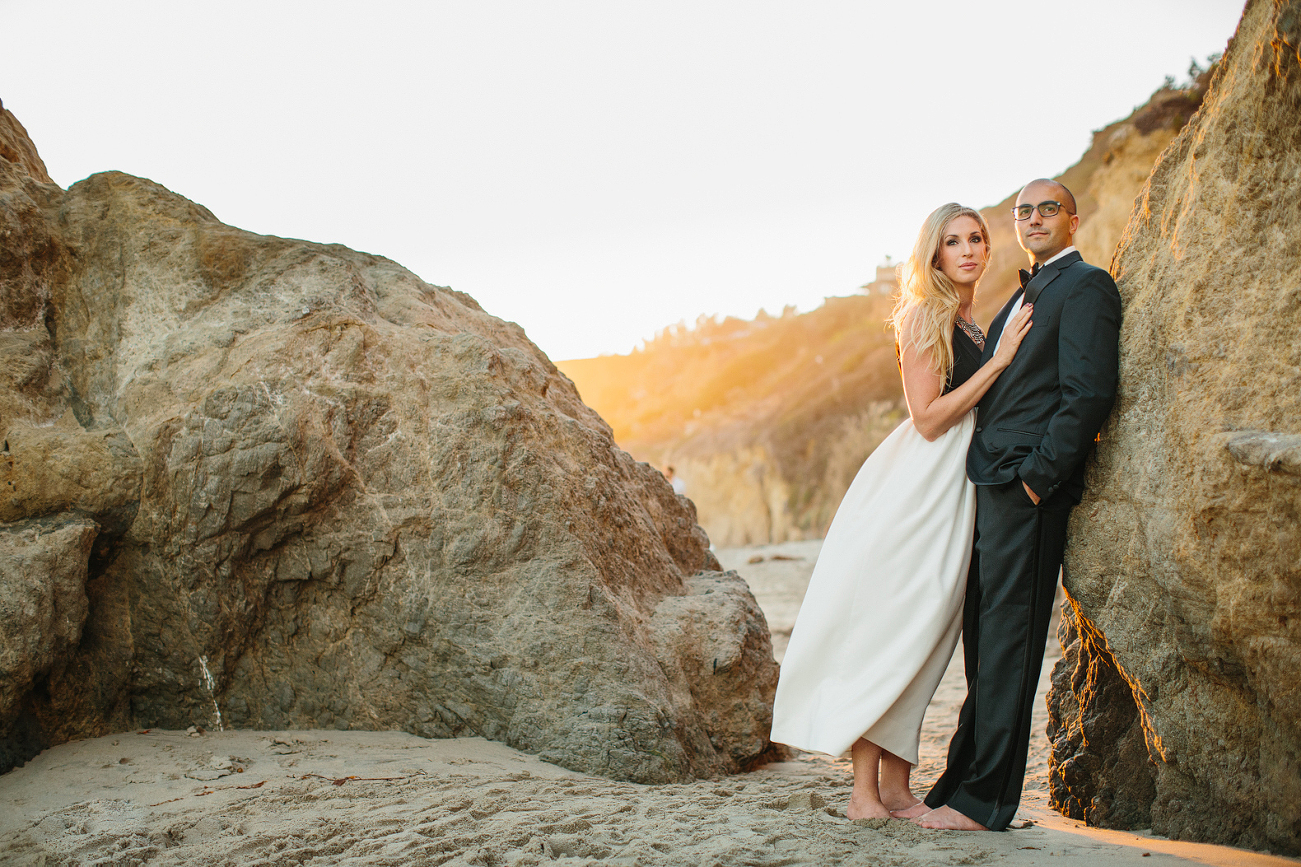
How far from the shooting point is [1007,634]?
2.91 metres

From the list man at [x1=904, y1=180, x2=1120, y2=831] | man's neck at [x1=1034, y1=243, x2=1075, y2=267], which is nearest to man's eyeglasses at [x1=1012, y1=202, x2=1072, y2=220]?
man at [x1=904, y1=180, x2=1120, y2=831]

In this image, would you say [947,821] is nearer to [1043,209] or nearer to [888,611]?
[888,611]

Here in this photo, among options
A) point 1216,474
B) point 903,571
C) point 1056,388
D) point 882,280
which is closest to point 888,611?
point 903,571

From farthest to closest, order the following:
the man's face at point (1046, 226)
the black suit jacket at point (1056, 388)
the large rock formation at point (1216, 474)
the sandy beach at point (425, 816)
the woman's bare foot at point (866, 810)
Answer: the man's face at point (1046, 226) → the woman's bare foot at point (866, 810) → the black suit jacket at point (1056, 388) → the sandy beach at point (425, 816) → the large rock formation at point (1216, 474)

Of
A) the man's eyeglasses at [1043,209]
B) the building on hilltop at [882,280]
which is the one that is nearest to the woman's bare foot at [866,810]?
the man's eyeglasses at [1043,209]

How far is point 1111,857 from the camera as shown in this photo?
2.46 m

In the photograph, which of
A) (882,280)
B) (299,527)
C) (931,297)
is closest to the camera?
(931,297)

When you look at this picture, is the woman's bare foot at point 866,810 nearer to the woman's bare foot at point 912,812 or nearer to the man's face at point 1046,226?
the woman's bare foot at point 912,812

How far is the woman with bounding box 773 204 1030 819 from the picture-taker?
9.93ft

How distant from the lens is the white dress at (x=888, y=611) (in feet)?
9.92

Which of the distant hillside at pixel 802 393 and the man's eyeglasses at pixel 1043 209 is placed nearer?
the man's eyeglasses at pixel 1043 209

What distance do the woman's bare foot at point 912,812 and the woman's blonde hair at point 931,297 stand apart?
5.25 ft

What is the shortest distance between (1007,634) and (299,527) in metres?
3.07

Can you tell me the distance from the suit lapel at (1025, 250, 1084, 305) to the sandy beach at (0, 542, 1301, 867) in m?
1.83
